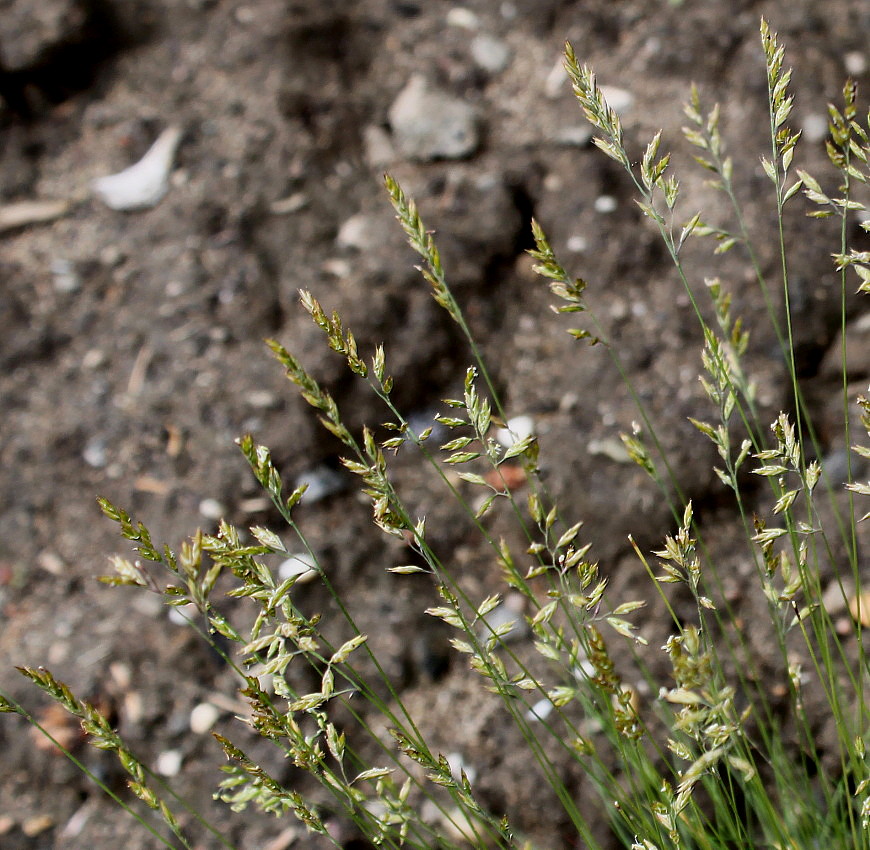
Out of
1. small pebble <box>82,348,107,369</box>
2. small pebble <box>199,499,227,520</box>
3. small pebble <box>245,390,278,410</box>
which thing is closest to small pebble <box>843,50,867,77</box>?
small pebble <box>245,390,278,410</box>

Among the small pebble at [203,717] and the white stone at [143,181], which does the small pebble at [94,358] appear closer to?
the white stone at [143,181]

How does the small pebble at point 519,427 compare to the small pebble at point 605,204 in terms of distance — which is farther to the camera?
the small pebble at point 605,204

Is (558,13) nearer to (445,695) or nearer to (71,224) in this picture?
(71,224)

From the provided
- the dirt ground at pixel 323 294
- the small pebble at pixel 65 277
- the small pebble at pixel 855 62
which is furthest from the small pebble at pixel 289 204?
the small pebble at pixel 855 62

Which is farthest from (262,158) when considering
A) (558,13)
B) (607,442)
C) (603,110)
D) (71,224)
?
(603,110)

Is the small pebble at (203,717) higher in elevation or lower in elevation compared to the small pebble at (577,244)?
lower

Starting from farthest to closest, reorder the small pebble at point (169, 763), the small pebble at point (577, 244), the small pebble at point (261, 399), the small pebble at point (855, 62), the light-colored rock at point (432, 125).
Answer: the light-colored rock at point (432, 125), the small pebble at point (855, 62), the small pebble at point (577, 244), the small pebble at point (261, 399), the small pebble at point (169, 763)

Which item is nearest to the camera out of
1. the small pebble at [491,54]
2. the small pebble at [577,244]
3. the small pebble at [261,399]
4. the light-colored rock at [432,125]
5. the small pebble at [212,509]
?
the small pebble at [212,509]
